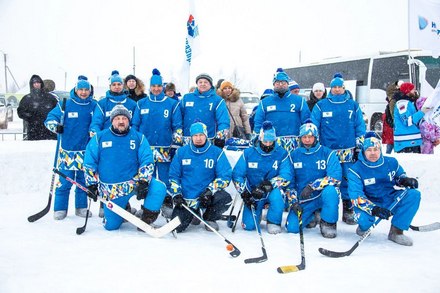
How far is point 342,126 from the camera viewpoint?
5.86 meters

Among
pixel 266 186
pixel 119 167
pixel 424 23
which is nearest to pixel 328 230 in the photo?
pixel 266 186

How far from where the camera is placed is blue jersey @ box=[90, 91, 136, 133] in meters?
5.76

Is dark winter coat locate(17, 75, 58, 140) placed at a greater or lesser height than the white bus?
lesser

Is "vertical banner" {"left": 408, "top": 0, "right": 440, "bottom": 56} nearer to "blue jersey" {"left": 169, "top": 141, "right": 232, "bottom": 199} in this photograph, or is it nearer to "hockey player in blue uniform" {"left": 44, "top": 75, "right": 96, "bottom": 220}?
"blue jersey" {"left": 169, "top": 141, "right": 232, "bottom": 199}

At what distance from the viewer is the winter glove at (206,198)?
5168 millimetres

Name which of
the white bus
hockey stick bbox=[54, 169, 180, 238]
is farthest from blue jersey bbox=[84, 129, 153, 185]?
the white bus

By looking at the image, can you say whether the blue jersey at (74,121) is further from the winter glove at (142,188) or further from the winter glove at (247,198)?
the winter glove at (247,198)

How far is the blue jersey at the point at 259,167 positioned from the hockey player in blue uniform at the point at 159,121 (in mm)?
1016

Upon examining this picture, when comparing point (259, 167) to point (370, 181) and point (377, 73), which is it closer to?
point (370, 181)

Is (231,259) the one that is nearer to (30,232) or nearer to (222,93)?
(30,232)

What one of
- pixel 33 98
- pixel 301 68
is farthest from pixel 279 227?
pixel 301 68

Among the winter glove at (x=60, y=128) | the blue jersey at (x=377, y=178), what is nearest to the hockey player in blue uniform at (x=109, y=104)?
the winter glove at (x=60, y=128)

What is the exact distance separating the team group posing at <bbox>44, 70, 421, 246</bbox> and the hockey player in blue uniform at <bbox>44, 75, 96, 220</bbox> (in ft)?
0.04

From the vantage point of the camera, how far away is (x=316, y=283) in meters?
3.59
